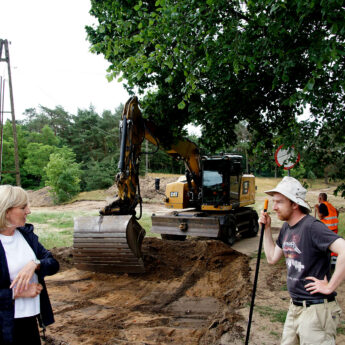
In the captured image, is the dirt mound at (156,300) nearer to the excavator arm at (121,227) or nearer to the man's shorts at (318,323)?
the excavator arm at (121,227)

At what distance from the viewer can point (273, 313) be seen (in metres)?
4.79

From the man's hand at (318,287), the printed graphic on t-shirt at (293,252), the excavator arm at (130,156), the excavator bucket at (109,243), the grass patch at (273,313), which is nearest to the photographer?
the man's hand at (318,287)

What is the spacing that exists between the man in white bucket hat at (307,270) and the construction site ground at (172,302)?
5.63 ft

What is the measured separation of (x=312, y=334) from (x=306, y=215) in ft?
2.80

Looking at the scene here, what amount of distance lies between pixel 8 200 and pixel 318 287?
7.40ft

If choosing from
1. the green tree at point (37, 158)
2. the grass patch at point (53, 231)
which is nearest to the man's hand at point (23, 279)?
the grass patch at point (53, 231)

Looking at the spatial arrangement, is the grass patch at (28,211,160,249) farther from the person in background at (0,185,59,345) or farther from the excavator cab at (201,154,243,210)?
the person in background at (0,185,59,345)

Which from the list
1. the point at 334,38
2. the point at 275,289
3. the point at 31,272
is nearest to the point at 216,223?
the point at 275,289

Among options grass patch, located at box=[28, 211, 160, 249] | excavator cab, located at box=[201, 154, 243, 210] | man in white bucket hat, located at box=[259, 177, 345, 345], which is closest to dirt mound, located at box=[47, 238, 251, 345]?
man in white bucket hat, located at box=[259, 177, 345, 345]

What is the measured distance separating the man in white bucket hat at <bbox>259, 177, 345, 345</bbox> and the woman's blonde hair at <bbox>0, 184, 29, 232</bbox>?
1.93 metres

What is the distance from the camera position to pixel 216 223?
9.23 m

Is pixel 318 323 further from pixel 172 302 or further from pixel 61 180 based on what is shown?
pixel 61 180

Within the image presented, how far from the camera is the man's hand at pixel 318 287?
7.50 feet

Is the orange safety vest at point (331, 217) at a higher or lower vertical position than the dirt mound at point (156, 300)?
higher
